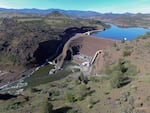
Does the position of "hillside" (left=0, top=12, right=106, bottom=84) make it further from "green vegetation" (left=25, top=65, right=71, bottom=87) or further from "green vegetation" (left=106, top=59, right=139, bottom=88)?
"green vegetation" (left=106, top=59, right=139, bottom=88)

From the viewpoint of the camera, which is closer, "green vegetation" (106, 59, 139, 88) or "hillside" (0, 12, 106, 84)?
"green vegetation" (106, 59, 139, 88)

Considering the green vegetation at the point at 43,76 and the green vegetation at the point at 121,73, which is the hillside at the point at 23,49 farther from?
the green vegetation at the point at 121,73

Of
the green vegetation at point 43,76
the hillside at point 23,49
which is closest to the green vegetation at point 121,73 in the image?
the green vegetation at point 43,76

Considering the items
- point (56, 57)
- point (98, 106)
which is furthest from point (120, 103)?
point (56, 57)

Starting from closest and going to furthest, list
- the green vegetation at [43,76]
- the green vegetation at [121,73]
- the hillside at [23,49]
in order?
the green vegetation at [121,73] < the green vegetation at [43,76] < the hillside at [23,49]

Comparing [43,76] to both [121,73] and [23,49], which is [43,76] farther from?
[121,73]

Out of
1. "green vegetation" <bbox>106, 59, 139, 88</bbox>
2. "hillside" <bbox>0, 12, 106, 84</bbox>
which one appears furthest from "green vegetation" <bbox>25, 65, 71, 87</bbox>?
"green vegetation" <bbox>106, 59, 139, 88</bbox>

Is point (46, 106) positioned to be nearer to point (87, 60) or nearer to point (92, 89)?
point (92, 89)

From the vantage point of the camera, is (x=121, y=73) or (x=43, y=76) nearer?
(x=121, y=73)

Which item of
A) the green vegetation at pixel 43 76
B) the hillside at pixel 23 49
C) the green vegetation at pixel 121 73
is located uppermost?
the green vegetation at pixel 121 73

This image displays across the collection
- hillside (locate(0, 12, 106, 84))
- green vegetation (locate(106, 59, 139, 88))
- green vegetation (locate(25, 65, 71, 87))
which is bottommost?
green vegetation (locate(25, 65, 71, 87))

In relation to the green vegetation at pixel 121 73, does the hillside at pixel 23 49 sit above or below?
below

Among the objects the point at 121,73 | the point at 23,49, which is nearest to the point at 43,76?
the point at 23,49
